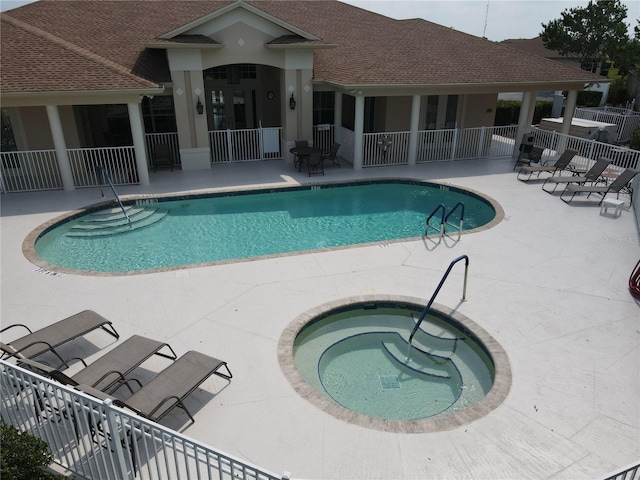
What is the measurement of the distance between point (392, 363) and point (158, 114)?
14.2 metres

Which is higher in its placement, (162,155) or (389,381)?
(162,155)

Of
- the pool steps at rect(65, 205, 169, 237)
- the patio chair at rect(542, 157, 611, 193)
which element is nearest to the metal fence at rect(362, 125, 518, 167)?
the patio chair at rect(542, 157, 611, 193)

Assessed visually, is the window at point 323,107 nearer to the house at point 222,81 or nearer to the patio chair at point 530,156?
the house at point 222,81

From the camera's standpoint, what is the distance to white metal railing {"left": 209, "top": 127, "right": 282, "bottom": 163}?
657 inches

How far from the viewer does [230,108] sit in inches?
748

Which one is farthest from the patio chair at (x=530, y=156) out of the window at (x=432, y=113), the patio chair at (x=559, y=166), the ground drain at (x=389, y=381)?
the ground drain at (x=389, y=381)

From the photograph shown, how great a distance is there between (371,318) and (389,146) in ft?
32.8

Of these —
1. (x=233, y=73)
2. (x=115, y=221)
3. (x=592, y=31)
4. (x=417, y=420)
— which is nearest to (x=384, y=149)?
(x=233, y=73)

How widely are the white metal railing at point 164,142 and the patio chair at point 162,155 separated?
17 cm

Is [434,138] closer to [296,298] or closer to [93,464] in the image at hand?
[296,298]

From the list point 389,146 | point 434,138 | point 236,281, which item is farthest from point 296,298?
point 434,138

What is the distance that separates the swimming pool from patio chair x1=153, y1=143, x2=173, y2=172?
113 inches

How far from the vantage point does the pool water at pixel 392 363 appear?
621 cm

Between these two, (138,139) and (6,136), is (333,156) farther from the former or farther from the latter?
(6,136)
